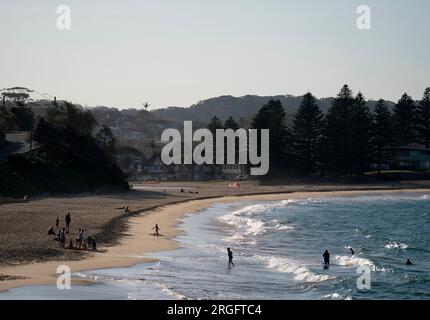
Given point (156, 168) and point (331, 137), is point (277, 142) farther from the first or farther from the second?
point (156, 168)

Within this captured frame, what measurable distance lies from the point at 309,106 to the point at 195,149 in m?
26.1

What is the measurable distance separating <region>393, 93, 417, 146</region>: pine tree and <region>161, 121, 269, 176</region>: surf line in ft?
82.0

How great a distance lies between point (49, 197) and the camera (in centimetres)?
5200

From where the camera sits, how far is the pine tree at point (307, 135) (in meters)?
88.1

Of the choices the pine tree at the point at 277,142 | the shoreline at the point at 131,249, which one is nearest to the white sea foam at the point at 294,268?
the shoreline at the point at 131,249

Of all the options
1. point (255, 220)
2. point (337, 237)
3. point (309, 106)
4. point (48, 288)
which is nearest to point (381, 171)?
point (309, 106)

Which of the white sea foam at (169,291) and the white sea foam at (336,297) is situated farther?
the white sea foam at (336,297)

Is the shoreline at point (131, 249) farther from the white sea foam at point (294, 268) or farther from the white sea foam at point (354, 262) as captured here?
the white sea foam at point (354, 262)

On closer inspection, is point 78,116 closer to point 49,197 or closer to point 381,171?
point 49,197

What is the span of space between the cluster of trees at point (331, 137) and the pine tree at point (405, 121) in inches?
379

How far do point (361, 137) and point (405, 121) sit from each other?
18208 millimetres

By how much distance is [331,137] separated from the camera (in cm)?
8781

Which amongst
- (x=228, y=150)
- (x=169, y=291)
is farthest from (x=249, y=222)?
(x=228, y=150)
